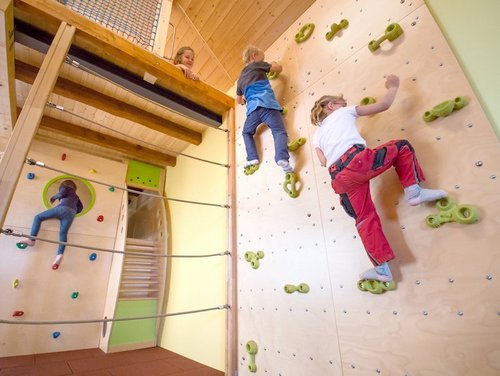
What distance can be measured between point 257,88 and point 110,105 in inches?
56.7

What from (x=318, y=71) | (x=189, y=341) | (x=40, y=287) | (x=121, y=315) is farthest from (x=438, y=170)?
(x=40, y=287)

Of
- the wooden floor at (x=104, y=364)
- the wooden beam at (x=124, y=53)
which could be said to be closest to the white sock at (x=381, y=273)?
the wooden floor at (x=104, y=364)

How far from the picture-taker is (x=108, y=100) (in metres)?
2.15

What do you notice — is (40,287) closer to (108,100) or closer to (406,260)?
(108,100)

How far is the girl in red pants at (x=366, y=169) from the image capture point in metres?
0.79

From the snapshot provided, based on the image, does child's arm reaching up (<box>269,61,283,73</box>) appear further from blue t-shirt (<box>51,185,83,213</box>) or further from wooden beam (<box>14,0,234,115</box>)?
blue t-shirt (<box>51,185,83,213</box>)

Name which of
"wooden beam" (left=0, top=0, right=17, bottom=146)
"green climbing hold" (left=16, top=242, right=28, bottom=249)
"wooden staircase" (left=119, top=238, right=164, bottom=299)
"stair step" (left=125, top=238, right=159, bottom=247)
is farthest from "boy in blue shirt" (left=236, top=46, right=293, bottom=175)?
"green climbing hold" (left=16, top=242, right=28, bottom=249)

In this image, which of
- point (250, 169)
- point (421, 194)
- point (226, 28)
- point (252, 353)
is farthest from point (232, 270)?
point (226, 28)

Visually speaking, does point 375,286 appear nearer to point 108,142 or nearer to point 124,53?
point 124,53

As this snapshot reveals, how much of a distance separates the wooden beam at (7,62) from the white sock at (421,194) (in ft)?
5.70

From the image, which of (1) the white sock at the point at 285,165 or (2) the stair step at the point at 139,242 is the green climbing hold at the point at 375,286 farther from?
(2) the stair step at the point at 139,242

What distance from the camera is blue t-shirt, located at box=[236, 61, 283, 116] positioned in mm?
1367

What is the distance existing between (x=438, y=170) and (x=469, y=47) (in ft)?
1.44

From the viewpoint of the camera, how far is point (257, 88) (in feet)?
4.67
